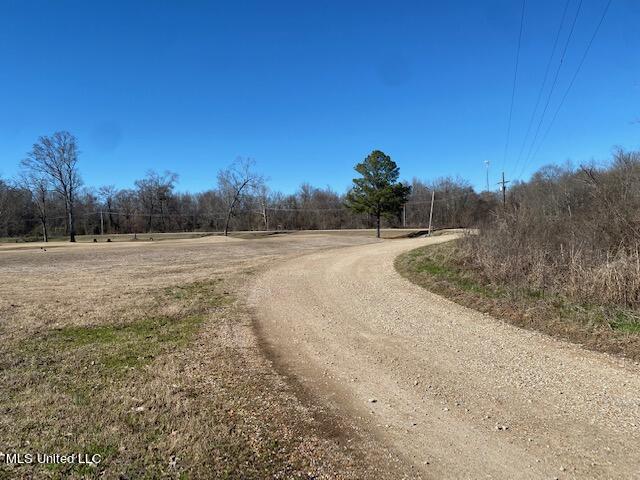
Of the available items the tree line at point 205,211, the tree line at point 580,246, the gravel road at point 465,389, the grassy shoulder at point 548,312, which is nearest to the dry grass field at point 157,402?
Result: the gravel road at point 465,389

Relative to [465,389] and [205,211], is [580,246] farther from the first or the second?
[205,211]

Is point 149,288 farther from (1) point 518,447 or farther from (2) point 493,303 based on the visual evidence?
(1) point 518,447

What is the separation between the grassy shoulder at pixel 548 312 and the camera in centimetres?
607

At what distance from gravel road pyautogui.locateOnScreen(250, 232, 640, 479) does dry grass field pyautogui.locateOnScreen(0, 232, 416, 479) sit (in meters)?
0.42

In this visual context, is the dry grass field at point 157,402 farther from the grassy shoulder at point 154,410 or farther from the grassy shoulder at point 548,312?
the grassy shoulder at point 548,312

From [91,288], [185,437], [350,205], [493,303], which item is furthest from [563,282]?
[350,205]

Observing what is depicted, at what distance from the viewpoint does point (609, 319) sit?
21.9 feet

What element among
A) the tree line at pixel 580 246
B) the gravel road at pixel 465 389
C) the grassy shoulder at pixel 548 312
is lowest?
the gravel road at pixel 465 389

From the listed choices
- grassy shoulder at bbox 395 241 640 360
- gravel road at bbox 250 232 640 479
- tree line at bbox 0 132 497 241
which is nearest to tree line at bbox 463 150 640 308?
grassy shoulder at bbox 395 241 640 360

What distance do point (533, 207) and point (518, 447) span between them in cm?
1263

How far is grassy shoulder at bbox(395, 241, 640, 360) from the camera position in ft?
19.9

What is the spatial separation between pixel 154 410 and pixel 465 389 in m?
3.33

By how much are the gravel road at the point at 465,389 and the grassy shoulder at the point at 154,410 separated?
61 centimetres

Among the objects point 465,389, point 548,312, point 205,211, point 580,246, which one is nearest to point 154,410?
point 465,389
